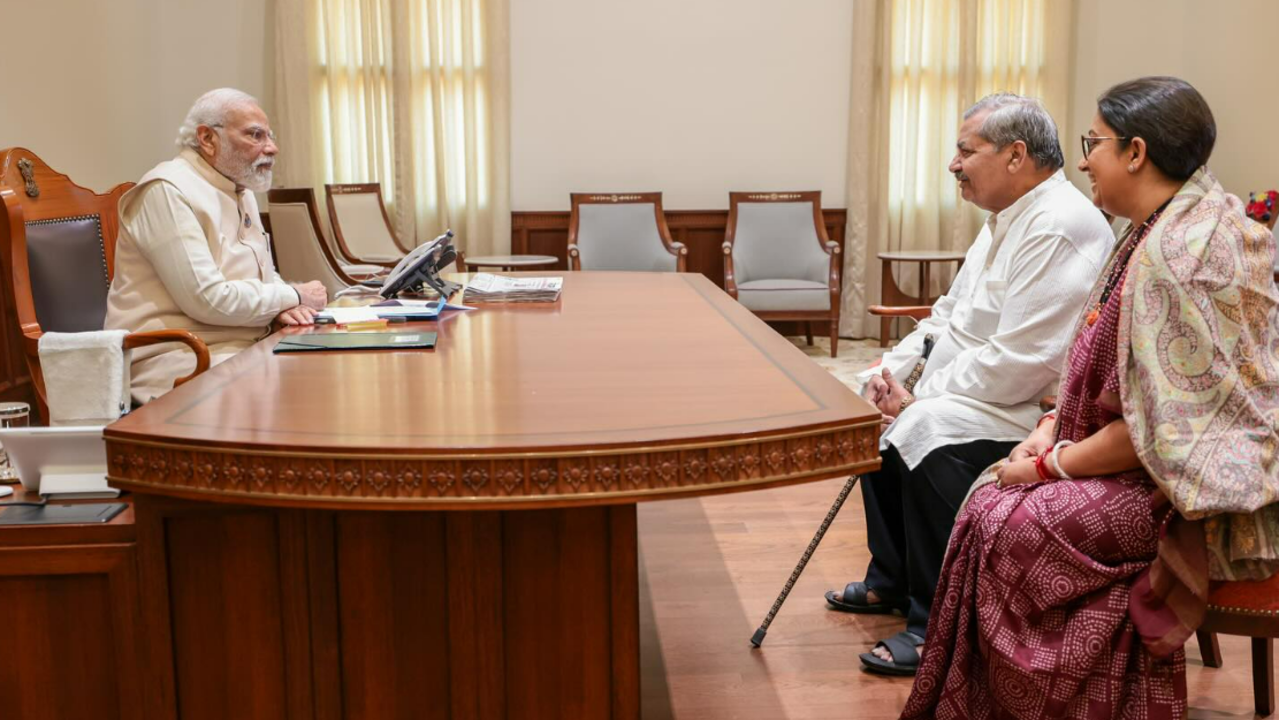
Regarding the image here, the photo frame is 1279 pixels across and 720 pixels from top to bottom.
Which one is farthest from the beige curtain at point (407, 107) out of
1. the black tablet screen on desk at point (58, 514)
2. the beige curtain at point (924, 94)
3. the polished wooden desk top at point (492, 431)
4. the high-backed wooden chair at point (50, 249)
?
the black tablet screen on desk at point (58, 514)

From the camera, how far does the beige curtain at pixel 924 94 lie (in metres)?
7.34

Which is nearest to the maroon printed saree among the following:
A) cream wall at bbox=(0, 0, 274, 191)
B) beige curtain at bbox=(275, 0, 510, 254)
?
cream wall at bbox=(0, 0, 274, 191)

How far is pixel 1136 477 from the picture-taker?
185cm

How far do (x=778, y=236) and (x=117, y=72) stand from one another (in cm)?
393

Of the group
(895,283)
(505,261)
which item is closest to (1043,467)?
(505,261)

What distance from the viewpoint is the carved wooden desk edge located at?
55.4 inches

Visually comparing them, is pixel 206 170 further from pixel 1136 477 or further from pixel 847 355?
pixel 847 355

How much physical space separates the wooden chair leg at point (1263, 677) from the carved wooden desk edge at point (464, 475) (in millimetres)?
1244

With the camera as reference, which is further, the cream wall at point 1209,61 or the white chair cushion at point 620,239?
Answer: the white chair cushion at point 620,239

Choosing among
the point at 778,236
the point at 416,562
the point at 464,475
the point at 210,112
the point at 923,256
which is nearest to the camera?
the point at 464,475

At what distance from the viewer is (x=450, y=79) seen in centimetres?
729

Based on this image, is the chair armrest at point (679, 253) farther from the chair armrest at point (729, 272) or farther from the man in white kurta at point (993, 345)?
the man in white kurta at point (993, 345)

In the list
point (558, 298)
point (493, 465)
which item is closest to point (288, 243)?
point (558, 298)

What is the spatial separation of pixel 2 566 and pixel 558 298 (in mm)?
1663
